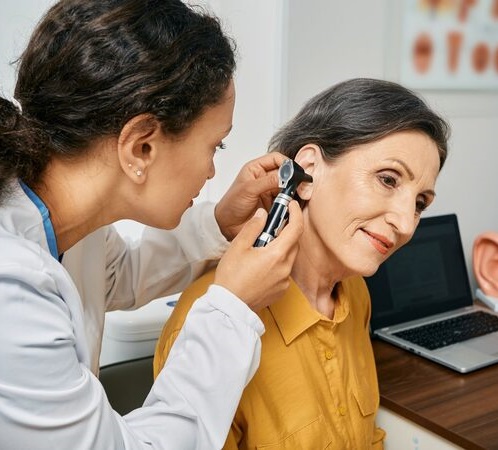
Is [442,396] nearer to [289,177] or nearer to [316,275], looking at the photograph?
[316,275]

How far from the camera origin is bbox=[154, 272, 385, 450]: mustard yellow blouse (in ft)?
3.48

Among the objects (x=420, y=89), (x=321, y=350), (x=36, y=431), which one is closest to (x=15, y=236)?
(x=36, y=431)

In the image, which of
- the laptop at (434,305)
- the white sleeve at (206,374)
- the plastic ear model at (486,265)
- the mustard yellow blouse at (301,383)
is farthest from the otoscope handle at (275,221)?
the plastic ear model at (486,265)

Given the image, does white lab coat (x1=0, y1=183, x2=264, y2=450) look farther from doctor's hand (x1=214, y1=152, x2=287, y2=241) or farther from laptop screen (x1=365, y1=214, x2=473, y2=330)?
laptop screen (x1=365, y1=214, x2=473, y2=330)

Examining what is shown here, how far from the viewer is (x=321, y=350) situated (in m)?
1.17

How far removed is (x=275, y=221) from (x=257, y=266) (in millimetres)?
94

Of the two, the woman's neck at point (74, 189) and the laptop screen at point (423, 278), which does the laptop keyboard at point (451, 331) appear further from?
the woman's neck at point (74, 189)

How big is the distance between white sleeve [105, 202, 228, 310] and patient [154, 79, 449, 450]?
11 centimetres

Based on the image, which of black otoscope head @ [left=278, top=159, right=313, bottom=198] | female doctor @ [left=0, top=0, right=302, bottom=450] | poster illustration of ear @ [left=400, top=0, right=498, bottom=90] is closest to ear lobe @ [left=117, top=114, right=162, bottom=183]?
female doctor @ [left=0, top=0, right=302, bottom=450]

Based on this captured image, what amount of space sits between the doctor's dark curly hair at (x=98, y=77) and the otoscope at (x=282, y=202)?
0.20m

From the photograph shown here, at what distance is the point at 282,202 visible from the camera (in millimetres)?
958

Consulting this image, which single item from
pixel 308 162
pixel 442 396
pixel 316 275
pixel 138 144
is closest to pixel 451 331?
pixel 442 396

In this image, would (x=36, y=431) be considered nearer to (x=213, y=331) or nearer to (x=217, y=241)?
(x=213, y=331)

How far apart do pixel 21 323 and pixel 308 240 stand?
0.61 metres
